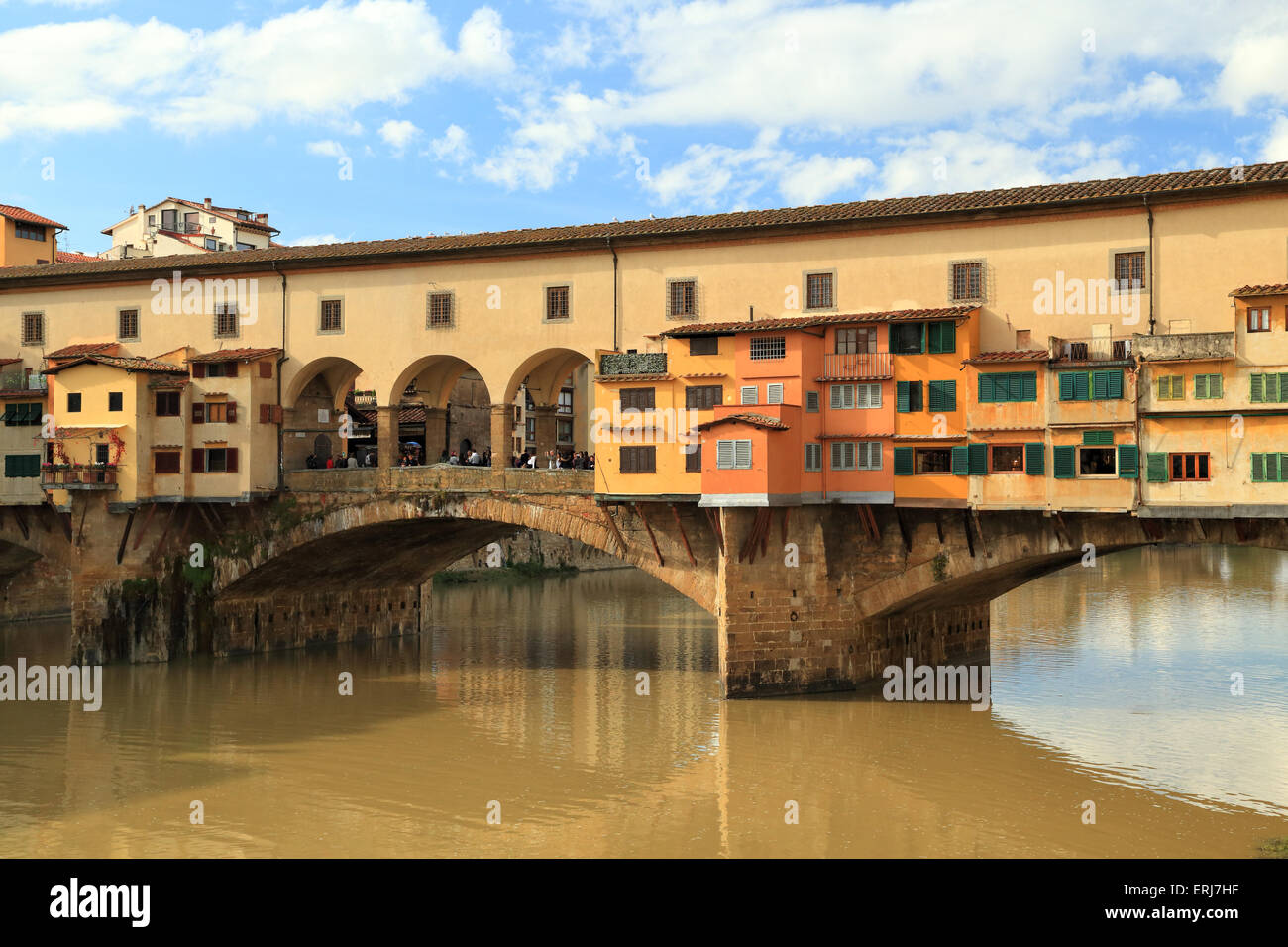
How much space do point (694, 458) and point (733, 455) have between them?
5.58 feet

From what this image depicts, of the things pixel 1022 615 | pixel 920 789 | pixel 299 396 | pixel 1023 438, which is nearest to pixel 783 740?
pixel 920 789

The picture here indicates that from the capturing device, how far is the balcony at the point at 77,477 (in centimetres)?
3591

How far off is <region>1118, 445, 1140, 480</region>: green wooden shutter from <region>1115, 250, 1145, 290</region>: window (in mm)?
3872

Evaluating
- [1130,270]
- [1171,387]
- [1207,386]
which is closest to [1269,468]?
[1207,386]

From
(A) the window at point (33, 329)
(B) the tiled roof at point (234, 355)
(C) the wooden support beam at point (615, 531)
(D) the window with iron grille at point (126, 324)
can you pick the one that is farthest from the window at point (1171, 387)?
(A) the window at point (33, 329)

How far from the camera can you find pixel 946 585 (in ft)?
99.5

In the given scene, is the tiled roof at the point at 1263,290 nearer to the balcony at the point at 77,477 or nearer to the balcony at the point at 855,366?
the balcony at the point at 855,366

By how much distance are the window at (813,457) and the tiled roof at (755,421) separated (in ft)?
3.36

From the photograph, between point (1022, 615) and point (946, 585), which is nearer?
point (946, 585)

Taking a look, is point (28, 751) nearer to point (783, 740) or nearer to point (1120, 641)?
point (783, 740)

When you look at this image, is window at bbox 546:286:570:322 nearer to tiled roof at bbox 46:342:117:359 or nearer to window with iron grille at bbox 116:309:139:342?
window with iron grille at bbox 116:309:139:342

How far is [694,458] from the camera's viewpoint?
30.9 m

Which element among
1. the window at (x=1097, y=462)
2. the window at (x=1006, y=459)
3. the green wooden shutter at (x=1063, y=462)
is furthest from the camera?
the window at (x=1006, y=459)
